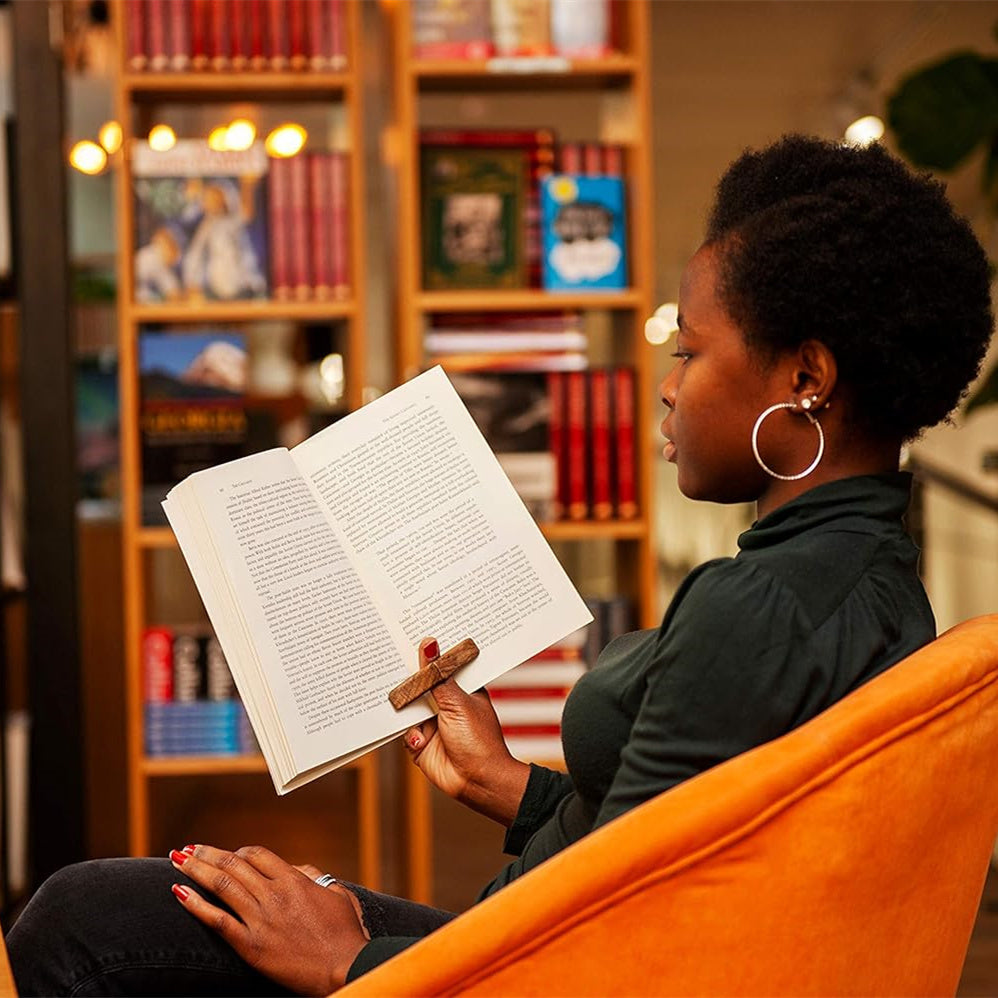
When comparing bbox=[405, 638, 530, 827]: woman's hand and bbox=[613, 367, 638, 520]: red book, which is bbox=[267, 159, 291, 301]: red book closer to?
bbox=[613, 367, 638, 520]: red book

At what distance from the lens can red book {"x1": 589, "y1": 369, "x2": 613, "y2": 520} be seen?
298 cm

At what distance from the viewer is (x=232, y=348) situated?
297 centimetres

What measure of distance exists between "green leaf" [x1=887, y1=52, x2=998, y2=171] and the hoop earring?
9.07ft

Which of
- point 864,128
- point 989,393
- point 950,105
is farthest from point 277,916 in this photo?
point 864,128

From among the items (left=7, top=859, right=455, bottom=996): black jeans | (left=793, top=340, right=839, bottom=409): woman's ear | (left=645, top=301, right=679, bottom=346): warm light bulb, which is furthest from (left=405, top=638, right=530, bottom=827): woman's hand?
(left=645, top=301, right=679, bottom=346): warm light bulb

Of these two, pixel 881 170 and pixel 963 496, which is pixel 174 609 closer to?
pixel 963 496

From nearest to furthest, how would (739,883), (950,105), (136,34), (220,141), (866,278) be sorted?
(739,883), (866,278), (136,34), (220,141), (950,105)

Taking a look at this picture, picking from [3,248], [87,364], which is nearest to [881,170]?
[3,248]

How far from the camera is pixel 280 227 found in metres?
2.98

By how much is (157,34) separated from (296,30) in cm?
28

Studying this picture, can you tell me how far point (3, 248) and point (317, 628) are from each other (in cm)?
214

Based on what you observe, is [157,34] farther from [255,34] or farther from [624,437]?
[624,437]

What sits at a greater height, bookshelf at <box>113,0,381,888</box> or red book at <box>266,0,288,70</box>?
red book at <box>266,0,288,70</box>

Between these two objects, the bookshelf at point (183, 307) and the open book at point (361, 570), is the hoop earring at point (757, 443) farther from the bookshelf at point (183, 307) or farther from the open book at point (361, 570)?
the bookshelf at point (183, 307)
